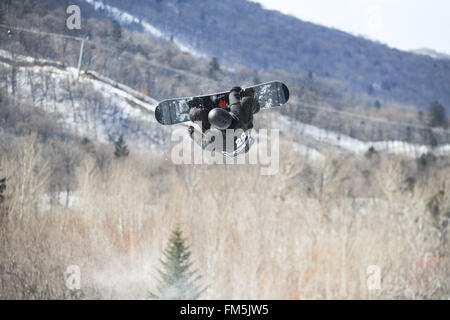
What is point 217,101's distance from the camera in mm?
3080

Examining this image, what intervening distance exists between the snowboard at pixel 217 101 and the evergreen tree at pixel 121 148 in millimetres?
12268

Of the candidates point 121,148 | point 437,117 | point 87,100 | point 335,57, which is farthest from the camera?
point 335,57

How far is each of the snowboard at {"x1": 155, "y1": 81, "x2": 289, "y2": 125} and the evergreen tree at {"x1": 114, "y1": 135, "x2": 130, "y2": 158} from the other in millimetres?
12268

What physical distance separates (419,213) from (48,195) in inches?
724

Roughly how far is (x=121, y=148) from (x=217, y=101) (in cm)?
1425

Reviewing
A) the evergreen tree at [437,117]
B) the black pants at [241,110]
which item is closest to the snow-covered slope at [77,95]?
the black pants at [241,110]

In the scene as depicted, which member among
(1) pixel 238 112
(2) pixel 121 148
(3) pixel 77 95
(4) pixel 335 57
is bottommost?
(1) pixel 238 112

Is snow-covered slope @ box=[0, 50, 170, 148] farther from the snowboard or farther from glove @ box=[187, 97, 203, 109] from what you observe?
glove @ box=[187, 97, 203, 109]

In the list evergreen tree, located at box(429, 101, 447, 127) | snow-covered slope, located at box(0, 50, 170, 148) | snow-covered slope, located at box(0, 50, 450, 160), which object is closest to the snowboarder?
snow-covered slope, located at box(0, 50, 450, 160)

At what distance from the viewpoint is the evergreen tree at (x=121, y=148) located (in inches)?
617

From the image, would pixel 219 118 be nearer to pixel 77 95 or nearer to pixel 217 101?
pixel 217 101

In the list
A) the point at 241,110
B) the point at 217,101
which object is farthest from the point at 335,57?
the point at 241,110

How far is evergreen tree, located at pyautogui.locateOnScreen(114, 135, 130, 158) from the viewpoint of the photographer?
51.4ft

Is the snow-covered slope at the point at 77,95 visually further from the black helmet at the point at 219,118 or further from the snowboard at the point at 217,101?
the black helmet at the point at 219,118
